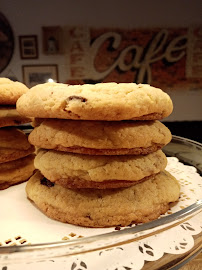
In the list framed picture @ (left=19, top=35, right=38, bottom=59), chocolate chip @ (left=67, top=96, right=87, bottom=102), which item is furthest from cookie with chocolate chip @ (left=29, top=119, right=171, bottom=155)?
framed picture @ (left=19, top=35, right=38, bottom=59)

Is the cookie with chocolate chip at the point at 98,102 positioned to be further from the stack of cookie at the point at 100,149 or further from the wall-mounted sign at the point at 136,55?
the wall-mounted sign at the point at 136,55

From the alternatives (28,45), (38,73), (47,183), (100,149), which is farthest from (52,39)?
(100,149)

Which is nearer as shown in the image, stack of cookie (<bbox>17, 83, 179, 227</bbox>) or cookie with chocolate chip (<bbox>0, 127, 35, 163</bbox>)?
stack of cookie (<bbox>17, 83, 179, 227</bbox>)

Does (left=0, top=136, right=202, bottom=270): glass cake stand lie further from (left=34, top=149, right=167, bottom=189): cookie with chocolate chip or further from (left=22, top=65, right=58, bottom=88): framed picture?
(left=22, top=65, right=58, bottom=88): framed picture

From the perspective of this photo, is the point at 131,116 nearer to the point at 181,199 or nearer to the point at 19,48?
the point at 181,199

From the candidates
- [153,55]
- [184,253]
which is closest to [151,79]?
[153,55]

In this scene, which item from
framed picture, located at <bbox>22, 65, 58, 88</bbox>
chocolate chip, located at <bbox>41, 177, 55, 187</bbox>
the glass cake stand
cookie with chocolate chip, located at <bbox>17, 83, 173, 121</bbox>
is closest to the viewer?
the glass cake stand
